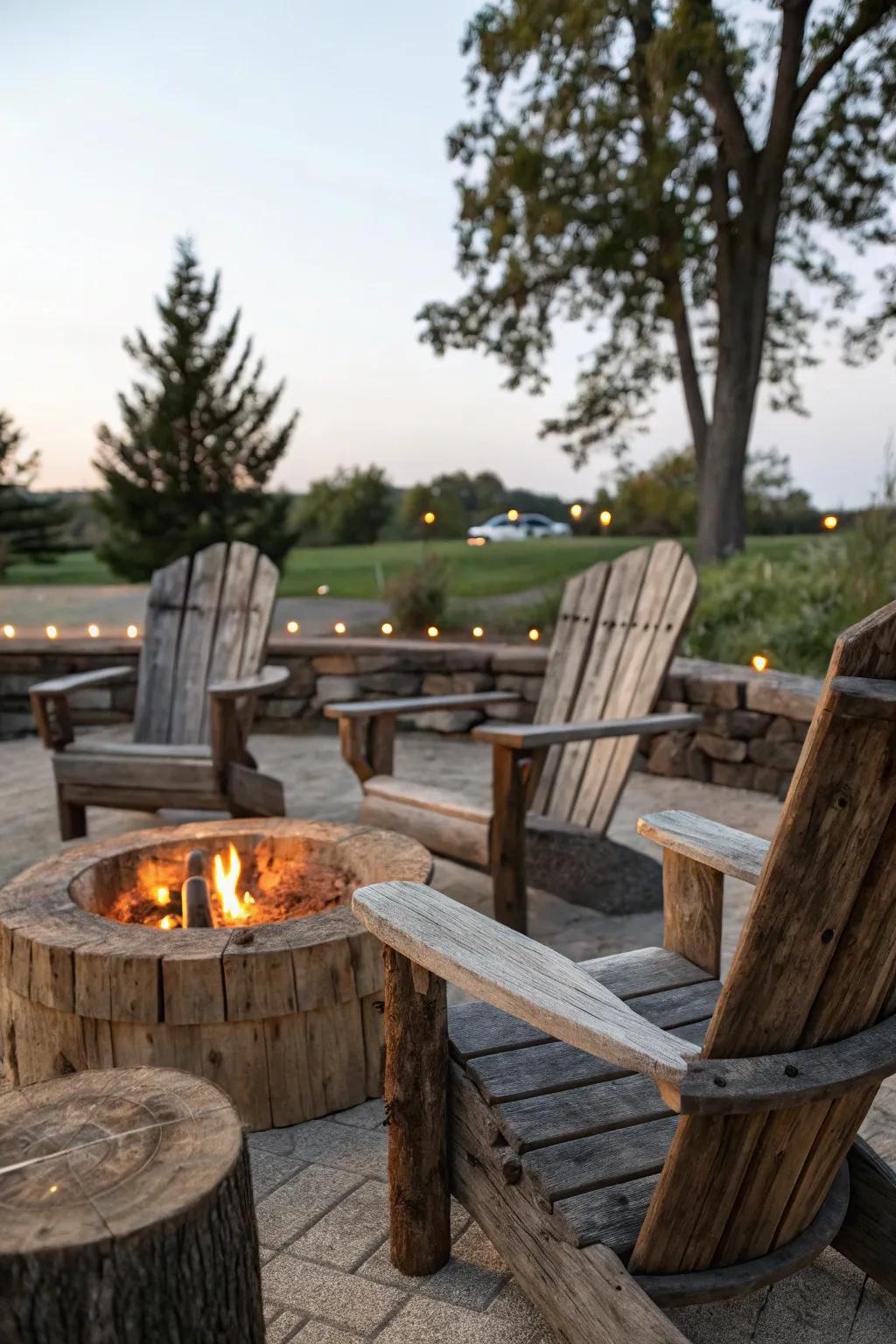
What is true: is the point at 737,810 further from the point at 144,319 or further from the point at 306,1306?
the point at 144,319

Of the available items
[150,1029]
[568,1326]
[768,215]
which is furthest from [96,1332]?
[768,215]

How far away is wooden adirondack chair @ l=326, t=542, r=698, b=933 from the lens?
266 centimetres

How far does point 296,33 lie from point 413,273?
363cm

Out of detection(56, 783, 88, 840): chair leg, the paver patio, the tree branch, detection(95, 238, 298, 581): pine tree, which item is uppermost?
the tree branch

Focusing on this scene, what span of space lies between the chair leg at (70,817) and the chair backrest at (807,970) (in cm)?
297

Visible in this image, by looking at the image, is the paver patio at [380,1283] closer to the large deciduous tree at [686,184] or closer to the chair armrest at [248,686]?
the chair armrest at [248,686]

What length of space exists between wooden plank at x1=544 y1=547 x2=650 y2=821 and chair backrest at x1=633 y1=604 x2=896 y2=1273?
1875 millimetres

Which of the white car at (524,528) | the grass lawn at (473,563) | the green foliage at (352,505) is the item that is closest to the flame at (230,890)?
the grass lawn at (473,563)

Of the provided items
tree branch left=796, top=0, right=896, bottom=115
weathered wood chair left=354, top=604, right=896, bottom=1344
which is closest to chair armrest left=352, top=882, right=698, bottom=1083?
weathered wood chair left=354, top=604, right=896, bottom=1344

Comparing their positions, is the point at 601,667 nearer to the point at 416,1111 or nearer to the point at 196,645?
the point at 196,645

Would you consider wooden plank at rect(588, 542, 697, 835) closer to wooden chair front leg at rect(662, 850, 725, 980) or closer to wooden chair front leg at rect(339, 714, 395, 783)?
wooden chair front leg at rect(339, 714, 395, 783)

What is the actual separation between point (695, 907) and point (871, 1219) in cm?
51

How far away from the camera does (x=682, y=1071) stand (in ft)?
3.12

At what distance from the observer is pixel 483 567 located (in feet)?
34.9
